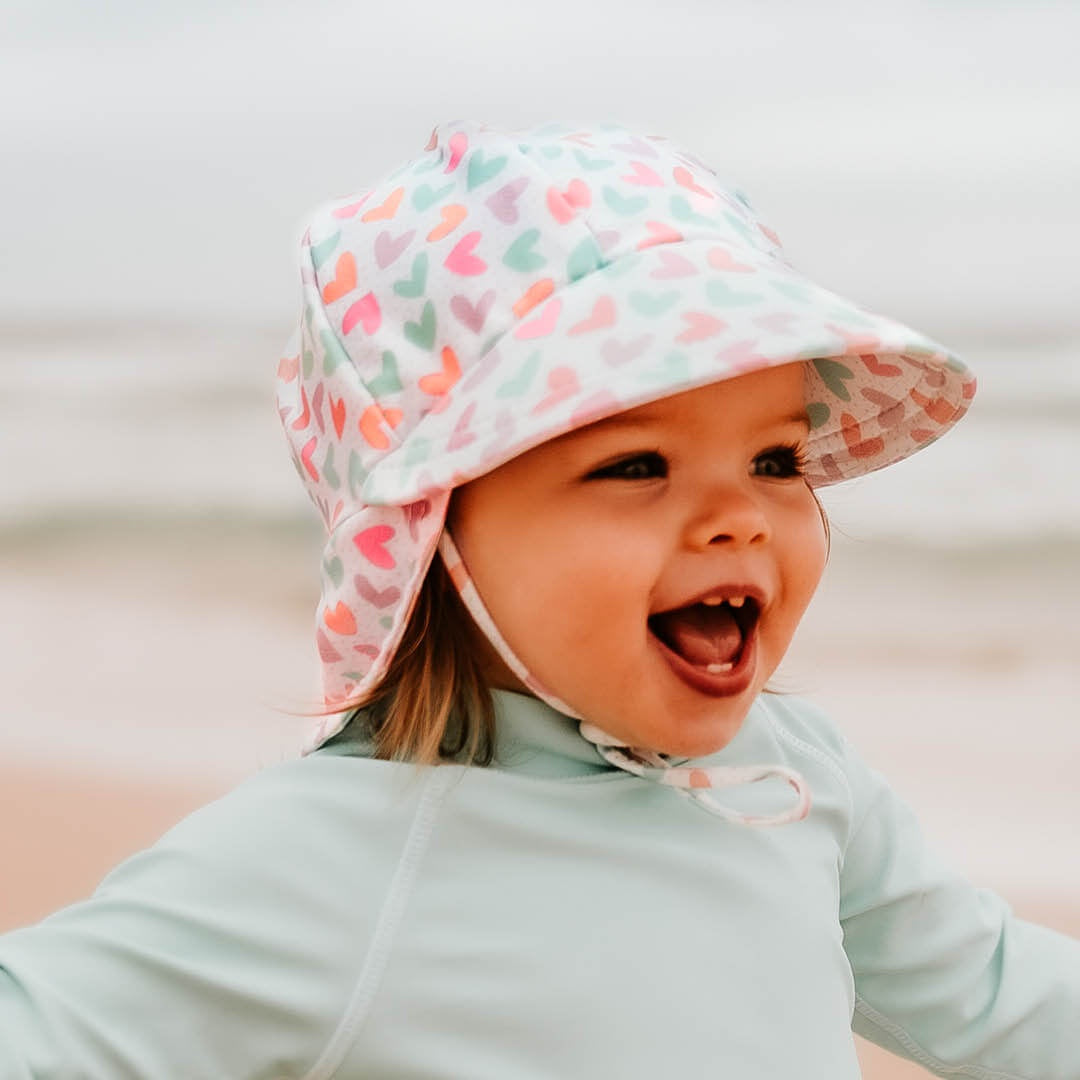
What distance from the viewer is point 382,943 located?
814 millimetres

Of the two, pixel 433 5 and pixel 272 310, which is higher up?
pixel 433 5

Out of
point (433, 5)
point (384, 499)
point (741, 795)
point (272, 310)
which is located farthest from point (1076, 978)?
point (433, 5)

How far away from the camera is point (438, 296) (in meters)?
0.84

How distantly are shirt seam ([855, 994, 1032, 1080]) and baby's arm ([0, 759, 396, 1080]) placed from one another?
449mm

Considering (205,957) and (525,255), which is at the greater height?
(525,255)

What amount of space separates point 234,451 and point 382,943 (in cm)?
289

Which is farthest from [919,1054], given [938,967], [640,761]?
[640,761]

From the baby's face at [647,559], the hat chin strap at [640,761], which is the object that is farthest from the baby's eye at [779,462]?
the hat chin strap at [640,761]

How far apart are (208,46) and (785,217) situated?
173 cm

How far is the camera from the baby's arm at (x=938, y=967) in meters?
1.08

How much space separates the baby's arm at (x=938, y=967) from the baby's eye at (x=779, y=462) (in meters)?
0.25

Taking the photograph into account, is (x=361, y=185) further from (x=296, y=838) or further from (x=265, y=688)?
(x=296, y=838)

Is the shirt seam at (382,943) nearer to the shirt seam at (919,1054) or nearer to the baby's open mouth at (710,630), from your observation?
the baby's open mouth at (710,630)

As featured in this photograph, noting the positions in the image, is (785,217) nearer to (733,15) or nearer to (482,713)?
(733,15)
